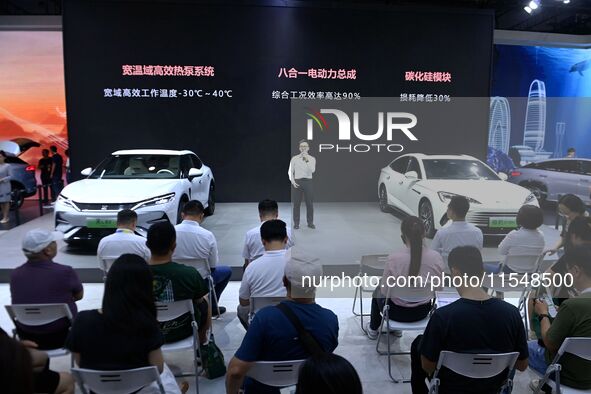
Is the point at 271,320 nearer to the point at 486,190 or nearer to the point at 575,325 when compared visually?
the point at 575,325

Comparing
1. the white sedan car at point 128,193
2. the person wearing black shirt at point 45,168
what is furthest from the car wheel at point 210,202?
the person wearing black shirt at point 45,168

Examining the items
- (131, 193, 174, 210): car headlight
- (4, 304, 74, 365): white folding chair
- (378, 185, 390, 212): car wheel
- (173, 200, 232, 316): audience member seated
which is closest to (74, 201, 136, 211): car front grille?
(131, 193, 174, 210): car headlight

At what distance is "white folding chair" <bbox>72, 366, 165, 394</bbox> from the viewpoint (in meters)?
1.97

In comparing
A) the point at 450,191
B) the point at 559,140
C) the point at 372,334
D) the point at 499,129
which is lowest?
the point at 372,334

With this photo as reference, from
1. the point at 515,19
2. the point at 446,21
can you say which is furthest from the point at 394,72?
the point at 515,19

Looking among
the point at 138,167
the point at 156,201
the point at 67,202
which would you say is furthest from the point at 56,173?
the point at 156,201

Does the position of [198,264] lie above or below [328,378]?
below

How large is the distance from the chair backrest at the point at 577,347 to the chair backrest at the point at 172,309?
6.42 ft

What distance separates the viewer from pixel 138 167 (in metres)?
6.67

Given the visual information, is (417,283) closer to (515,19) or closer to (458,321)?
(458,321)

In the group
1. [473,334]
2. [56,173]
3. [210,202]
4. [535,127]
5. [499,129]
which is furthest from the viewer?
[56,173]

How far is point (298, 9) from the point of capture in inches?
320

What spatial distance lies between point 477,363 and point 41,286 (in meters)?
2.46

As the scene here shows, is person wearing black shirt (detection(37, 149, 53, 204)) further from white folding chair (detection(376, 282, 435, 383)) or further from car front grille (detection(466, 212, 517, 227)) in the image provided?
white folding chair (detection(376, 282, 435, 383))
